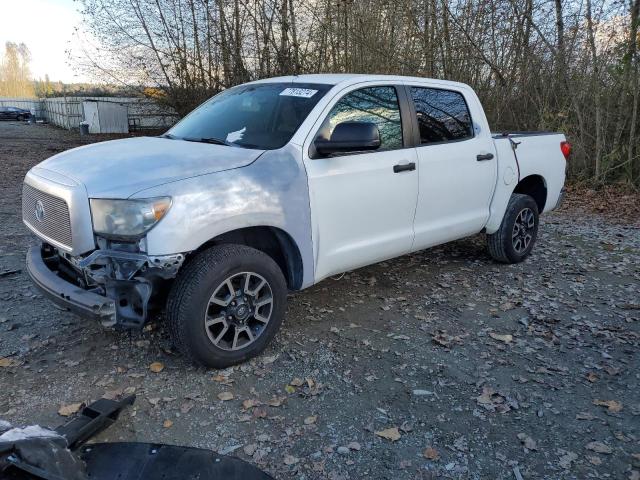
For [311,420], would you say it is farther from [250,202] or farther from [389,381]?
[250,202]

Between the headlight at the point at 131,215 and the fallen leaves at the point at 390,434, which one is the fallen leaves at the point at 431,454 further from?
the headlight at the point at 131,215

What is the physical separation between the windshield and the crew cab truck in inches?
0.6

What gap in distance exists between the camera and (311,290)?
5.15 meters

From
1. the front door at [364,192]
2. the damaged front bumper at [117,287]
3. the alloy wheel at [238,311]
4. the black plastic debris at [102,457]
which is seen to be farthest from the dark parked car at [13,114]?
the black plastic debris at [102,457]

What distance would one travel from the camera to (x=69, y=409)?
10.4ft

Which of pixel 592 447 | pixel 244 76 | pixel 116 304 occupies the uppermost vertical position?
pixel 244 76

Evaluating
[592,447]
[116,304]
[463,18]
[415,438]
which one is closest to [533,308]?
[592,447]

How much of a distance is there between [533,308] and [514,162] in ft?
5.44

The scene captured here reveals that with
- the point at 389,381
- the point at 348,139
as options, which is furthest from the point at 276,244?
the point at 389,381

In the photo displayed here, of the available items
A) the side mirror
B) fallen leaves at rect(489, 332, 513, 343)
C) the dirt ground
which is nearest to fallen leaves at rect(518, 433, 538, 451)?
the dirt ground

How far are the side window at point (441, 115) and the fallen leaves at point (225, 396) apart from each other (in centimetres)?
272

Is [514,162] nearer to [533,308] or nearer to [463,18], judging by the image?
[533,308]

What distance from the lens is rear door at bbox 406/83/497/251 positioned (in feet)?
15.5

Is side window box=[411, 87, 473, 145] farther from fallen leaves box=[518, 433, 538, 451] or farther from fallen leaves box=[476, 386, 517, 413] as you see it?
fallen leaves box=[518, 433, 538, 451]
